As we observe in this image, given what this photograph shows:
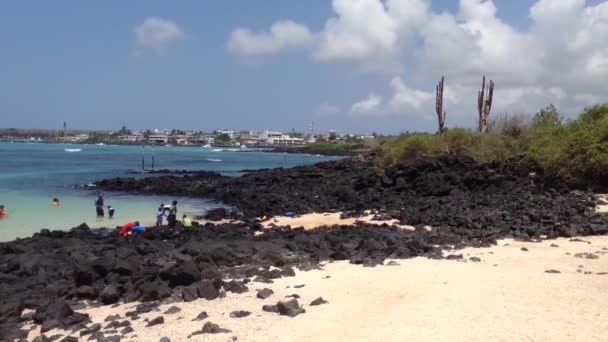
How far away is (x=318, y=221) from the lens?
22203mm

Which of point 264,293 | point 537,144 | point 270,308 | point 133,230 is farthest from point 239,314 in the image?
point 537,144

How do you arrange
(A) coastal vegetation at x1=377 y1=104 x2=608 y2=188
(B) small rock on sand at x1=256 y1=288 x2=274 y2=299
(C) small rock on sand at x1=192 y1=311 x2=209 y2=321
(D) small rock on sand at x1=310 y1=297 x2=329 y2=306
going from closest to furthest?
(C) small rock on sand at x1=192 y1=311 x2=209 y2=321, (D) small rock on sand at x1=310 y1=297 x2=329 y2=306, (B) small rock on sand at x1=256 y1=288 x2=274 y2=299, (A) coastal vegetation at x1=377 y1=104 x2=608 y2=188

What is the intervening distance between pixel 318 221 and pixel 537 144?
13.0 meters

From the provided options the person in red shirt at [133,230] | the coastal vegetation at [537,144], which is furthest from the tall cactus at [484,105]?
the person in red shirt at [133,230]

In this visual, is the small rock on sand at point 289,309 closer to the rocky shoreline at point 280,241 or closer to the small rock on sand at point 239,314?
the small rock on sand at point 239,314

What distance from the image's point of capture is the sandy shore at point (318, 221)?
68.0 ft

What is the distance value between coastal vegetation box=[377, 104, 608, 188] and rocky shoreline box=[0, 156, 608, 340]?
4.10 ft

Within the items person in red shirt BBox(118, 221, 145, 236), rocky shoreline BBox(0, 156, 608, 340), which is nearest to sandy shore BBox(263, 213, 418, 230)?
rocky shoreline BBox(0, 156, 608, 340)

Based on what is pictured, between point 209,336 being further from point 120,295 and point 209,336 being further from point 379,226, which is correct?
point 379,226

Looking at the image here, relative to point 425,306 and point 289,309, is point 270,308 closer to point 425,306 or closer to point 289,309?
point 289,309

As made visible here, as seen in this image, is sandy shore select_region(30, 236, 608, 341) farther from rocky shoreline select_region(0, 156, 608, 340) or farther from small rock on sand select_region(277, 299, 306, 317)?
rocky shoreline select_region(0, 156, 608, 340)

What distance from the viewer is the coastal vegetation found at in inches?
952

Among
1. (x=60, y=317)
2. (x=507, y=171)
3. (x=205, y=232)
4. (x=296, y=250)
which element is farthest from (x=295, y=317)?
(x=507, y=171)

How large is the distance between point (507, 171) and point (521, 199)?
6.67 metres
